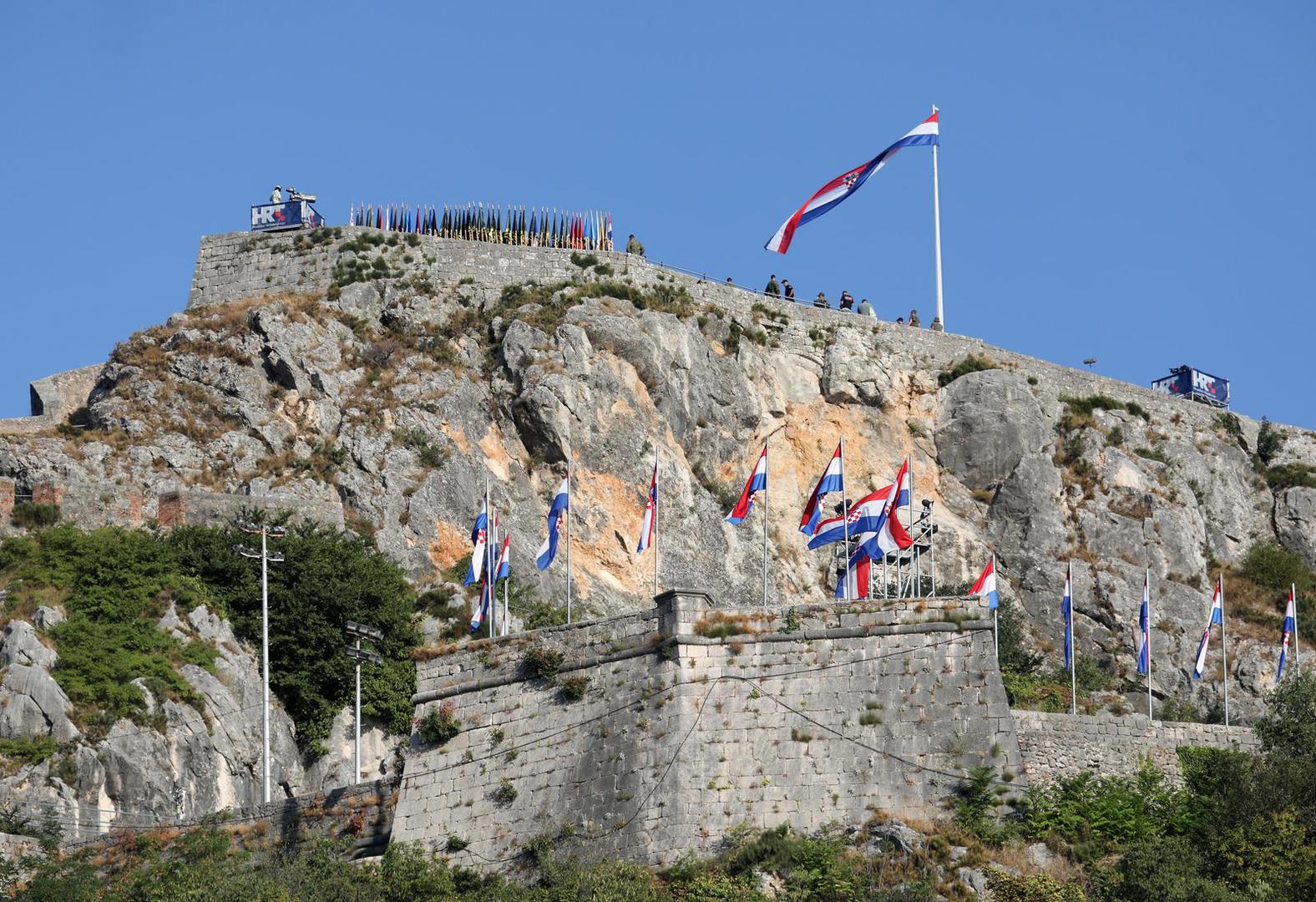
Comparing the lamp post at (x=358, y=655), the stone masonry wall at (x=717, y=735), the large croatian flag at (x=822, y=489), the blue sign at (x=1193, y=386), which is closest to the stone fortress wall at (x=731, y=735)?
the stone masonry wall at (x=717, y=735)

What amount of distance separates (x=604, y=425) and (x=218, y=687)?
15230mm

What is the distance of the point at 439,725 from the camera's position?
34531 mm

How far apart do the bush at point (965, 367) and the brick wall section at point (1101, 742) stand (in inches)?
1142

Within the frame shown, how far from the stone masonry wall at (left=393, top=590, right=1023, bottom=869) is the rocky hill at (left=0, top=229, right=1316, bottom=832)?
511 inches

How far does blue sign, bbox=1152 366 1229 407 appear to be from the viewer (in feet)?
233

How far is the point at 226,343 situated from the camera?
55344 millimetres

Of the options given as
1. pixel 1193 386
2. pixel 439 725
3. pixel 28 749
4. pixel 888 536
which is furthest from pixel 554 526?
pixel 1193 386

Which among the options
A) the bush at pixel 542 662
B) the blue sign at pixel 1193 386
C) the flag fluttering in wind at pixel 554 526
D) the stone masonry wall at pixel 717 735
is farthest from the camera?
the blue sign at pixel 1193 386

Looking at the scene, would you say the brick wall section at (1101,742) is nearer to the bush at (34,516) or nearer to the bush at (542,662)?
the bush at (542,662)

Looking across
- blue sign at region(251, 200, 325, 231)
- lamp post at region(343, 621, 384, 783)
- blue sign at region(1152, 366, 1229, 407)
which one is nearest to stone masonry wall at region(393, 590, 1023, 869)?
lamp post at region(343, 621, 384, 783)

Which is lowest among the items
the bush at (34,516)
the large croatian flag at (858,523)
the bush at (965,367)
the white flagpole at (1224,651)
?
the white flagpole at (1224,651)

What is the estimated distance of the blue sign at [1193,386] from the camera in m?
71.1

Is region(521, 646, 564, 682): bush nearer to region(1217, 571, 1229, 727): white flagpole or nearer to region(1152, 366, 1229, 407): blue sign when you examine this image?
region(1217, 571, 1229, 727): white flagpole

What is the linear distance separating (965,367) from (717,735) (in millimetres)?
33654
